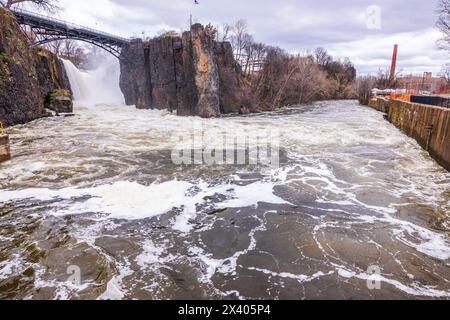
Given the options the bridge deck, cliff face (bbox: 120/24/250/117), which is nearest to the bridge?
the bridge deck

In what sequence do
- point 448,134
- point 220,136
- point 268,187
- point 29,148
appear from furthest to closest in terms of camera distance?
point 220,136 → point 29,148 → point 448,134 → point 268,187

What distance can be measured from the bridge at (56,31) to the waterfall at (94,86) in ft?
11.5

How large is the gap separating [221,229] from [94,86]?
1825 inches

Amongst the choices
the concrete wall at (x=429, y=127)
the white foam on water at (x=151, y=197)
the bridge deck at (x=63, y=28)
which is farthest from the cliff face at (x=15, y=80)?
the concrete wall at (x=429, y=127)

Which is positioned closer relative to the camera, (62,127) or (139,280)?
(139,280)

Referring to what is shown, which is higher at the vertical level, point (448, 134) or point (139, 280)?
point (448, 134)

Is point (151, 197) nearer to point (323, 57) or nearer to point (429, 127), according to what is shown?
point (429, 127)

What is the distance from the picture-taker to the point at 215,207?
6.38 m

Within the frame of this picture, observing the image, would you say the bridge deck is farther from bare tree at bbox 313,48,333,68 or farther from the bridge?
bare tree at bbox 313,48,333,68

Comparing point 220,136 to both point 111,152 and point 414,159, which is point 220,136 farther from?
point 414,159

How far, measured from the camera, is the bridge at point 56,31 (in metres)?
32.1

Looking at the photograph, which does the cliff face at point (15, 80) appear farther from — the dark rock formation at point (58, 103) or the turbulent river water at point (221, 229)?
the turbulent river water at point (221, 229)

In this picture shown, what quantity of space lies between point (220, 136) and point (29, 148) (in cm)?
886

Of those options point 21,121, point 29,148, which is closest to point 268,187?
point 29,148
